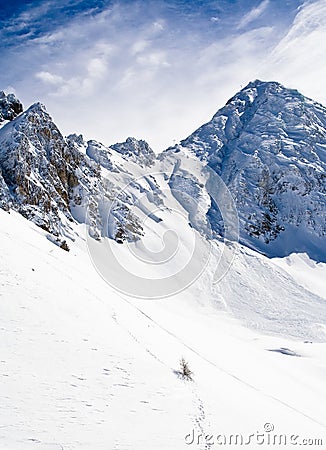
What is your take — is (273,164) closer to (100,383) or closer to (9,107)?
(9,107)

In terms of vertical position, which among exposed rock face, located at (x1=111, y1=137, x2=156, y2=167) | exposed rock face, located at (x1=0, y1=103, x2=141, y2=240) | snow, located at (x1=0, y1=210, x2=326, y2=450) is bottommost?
snow, located at (x1=0, y1=210, x2=326, y2=450)

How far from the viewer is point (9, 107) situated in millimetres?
77375

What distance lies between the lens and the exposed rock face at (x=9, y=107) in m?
76.3

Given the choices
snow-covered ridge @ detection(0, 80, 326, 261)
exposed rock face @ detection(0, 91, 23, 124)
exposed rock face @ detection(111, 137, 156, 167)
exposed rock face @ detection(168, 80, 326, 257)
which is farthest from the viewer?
exposed rock face @ detection(111, 137, 156, 167)

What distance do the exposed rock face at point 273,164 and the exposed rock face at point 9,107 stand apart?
2347 inches

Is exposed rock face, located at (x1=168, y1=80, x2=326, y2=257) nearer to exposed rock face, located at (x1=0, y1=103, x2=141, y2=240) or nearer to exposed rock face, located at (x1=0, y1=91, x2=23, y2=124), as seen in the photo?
exposed rock face, located at (x1=0, y1=103, x2=141, y2=240)

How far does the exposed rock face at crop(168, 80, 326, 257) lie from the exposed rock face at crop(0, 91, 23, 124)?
59619 mm

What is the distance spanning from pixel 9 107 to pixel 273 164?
3313 inches

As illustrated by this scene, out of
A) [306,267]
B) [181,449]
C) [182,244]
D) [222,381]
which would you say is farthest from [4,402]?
[306,267]

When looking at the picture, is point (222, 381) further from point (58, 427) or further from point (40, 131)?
point (40, 131)

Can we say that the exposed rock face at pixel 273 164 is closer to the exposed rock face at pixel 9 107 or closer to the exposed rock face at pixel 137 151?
the exposed rock face at pixel 137 151

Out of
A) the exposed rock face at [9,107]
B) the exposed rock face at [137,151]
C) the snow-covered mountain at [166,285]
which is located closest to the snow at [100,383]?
the snow-covered mountain at [166,285]

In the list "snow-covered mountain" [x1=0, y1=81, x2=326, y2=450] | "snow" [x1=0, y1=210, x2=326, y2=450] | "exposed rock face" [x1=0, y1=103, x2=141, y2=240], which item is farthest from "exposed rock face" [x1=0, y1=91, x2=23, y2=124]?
"snow" [x1=0, y1=210, x2=326, y2=450]

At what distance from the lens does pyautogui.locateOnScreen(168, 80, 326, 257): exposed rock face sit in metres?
107
